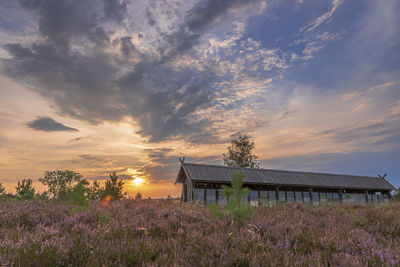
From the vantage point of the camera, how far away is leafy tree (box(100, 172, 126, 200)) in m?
14.7

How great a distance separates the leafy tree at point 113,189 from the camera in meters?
14.7

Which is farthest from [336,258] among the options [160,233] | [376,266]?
[160,233]

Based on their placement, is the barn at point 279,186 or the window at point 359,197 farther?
the window at point 359,197

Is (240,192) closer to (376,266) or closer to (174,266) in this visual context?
(376,266)

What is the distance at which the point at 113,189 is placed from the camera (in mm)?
14898

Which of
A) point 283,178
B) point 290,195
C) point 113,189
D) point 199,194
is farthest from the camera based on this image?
point 290,195

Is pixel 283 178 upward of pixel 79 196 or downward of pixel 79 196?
upward

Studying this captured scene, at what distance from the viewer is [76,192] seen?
8188 millimetres

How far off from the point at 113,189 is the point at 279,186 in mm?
17595

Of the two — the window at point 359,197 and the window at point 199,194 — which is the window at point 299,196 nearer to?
the window at point 359,197

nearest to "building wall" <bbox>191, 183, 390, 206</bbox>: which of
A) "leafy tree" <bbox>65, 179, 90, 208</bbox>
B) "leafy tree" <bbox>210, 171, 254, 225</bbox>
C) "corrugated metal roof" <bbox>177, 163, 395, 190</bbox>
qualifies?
"corrugated metal roof" <bbox>177, 163, 395, 190</bbox>

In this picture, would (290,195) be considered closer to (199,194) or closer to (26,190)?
(199,194)

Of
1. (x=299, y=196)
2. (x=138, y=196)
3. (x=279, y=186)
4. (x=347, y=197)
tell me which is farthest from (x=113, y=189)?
(x=347, y=197)

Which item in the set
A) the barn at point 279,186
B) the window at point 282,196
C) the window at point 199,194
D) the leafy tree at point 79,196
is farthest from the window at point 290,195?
the leafy tree at point 79,196
